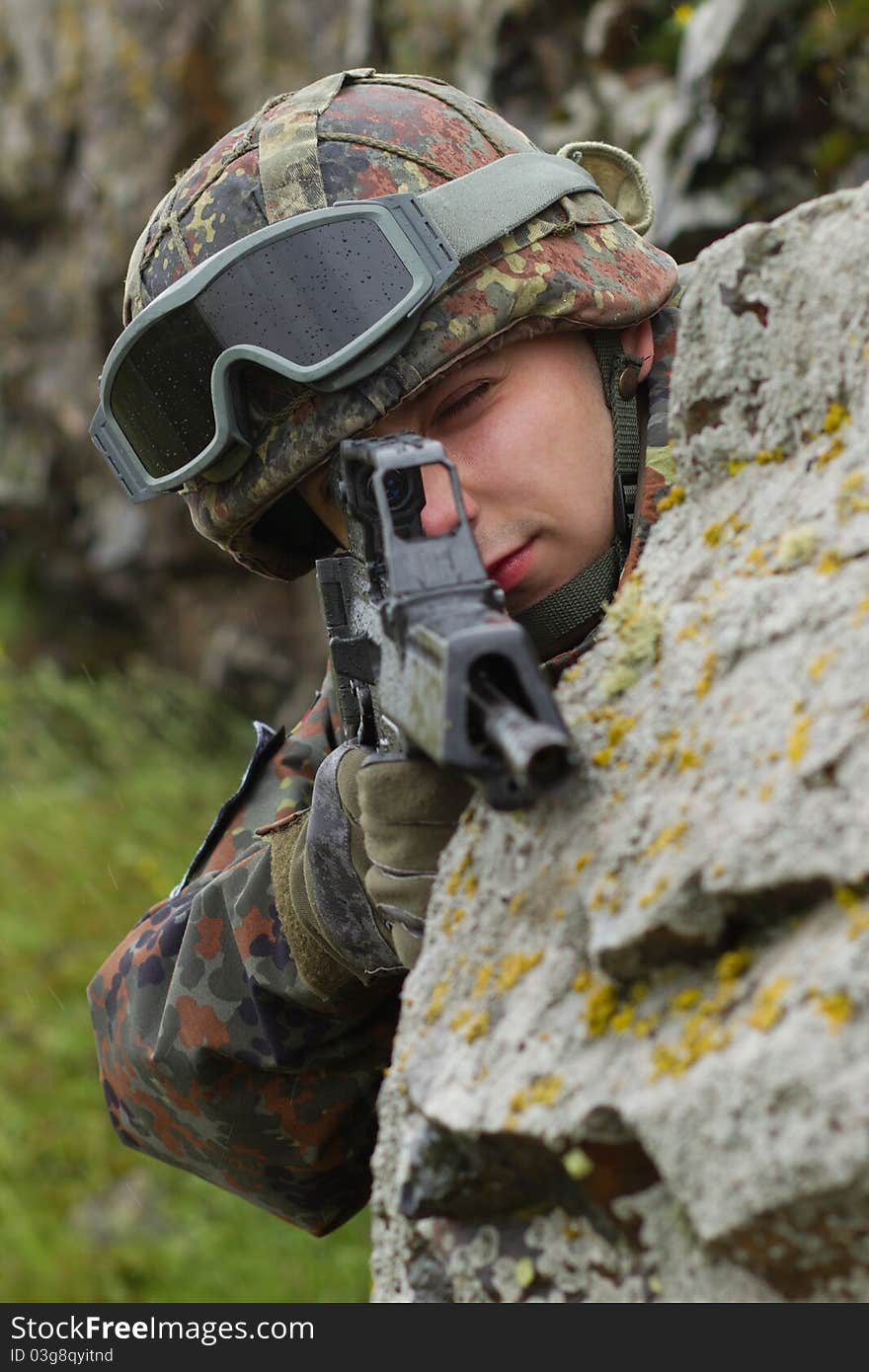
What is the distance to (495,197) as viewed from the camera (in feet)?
9.47

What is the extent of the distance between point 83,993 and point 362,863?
3727mm

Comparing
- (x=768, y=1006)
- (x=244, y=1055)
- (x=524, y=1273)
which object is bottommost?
(x=244, y=1055)

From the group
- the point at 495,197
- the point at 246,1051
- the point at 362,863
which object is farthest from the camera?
the point at 246,1051

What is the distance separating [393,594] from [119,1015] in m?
1.98

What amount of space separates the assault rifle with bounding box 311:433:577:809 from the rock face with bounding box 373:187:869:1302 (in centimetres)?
13

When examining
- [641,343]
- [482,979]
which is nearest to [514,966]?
[482,979]

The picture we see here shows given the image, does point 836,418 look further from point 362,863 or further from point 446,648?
point 362,863

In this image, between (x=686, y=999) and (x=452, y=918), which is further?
(x=452, y=918)

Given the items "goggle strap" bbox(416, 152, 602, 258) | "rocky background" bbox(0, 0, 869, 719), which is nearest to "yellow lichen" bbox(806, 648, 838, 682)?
"goggle strap" bbox(416, 152, 602, 258)

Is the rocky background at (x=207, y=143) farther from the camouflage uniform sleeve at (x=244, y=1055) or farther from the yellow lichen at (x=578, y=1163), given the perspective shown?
the yellow lichen at (x=578, y=1163)

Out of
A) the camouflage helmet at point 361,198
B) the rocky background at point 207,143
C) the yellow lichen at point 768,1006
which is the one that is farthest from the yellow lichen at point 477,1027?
the rocky background at point 207,143

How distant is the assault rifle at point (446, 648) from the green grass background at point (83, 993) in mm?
2737

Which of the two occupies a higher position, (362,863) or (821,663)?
(821,663)

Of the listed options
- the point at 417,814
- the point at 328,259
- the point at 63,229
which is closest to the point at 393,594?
the point at 417,814
